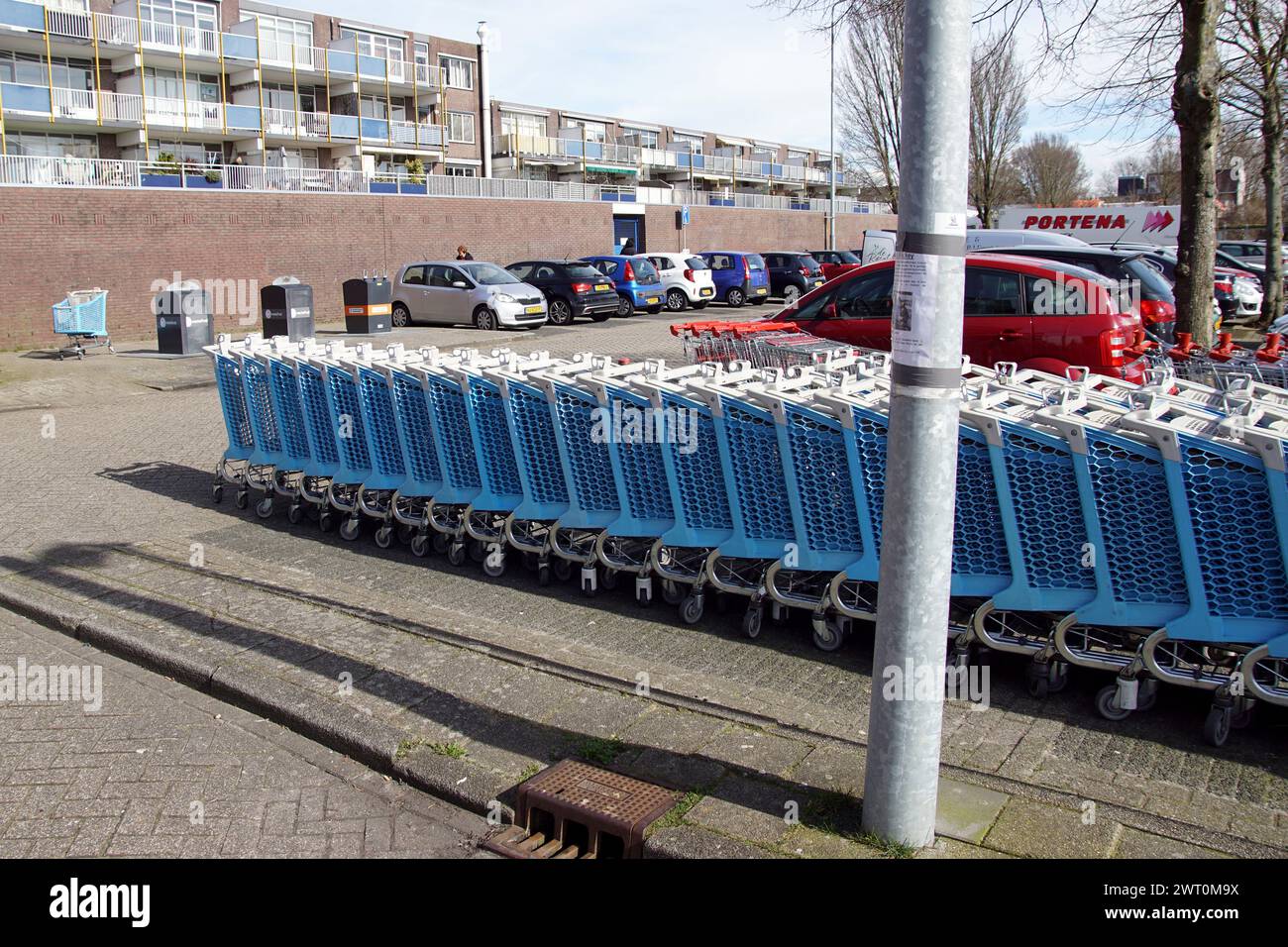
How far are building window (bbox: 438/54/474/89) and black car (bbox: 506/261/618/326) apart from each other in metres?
33.2

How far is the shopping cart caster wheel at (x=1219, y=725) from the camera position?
14.3 feet

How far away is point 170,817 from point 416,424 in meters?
3.61

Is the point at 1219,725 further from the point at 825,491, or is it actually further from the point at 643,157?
the point at 643,157

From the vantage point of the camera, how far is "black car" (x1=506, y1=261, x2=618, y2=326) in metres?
26.5

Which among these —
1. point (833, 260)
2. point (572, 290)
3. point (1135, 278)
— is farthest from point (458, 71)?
point (1135, 278)

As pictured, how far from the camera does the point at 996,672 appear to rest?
525 cm

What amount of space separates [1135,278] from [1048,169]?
55593 millimetres

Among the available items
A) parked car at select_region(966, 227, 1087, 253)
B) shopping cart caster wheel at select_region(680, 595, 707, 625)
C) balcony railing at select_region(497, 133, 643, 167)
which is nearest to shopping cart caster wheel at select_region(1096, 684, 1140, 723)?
shopping cart caster wheel at select_region(680, 595, 707, 625)

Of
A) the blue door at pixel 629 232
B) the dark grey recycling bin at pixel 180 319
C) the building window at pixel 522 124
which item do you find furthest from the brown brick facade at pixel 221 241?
the building window at pixel 522 124

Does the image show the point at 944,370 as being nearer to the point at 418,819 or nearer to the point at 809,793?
the point at 809,793

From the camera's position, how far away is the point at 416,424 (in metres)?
7.29

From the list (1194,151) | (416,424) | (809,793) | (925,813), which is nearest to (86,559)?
(416,424)

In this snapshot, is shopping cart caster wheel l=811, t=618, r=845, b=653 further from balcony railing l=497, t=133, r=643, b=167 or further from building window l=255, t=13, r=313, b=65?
balcony railing l=497, t=133, r=643, b=167

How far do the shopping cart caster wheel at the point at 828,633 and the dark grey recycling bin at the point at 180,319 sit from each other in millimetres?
16851
